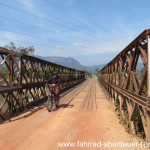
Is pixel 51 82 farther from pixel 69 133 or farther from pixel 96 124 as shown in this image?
pixel 69 133

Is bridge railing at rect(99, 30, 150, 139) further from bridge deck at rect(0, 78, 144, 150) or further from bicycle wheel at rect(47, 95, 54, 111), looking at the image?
bicycle wheel at rect(47, 95, 54, 111)

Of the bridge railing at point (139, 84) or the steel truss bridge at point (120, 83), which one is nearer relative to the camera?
the bridge railing at point (139, 84)

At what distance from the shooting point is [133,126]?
8.72m

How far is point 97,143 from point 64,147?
912 mm

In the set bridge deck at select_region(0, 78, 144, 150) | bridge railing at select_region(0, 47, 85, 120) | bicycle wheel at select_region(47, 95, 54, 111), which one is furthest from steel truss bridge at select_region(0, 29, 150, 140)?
bicycle wheel at select_region(47, 95, 54, 111)

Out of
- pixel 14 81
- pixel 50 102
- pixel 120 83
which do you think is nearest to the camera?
pixel 120 83

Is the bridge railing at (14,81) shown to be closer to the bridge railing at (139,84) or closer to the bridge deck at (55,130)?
the bridge deck at (55,130)

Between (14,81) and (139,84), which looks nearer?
(139,84)

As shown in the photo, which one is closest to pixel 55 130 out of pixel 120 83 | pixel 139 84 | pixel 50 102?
pixel 139 84

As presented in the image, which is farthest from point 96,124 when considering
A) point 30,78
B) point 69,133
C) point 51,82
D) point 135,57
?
point 30,78

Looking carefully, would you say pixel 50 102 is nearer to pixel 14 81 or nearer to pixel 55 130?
pixel 14 81

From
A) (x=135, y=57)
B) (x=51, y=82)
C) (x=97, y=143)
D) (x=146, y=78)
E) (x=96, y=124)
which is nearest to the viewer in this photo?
(x=146, y=78)

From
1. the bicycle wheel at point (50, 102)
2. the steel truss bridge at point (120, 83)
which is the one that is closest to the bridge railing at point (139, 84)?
the steel truss bridge at point (120, 83)

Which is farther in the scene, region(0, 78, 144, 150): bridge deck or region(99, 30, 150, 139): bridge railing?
region(0, 78, 144, 150): bridge deck
